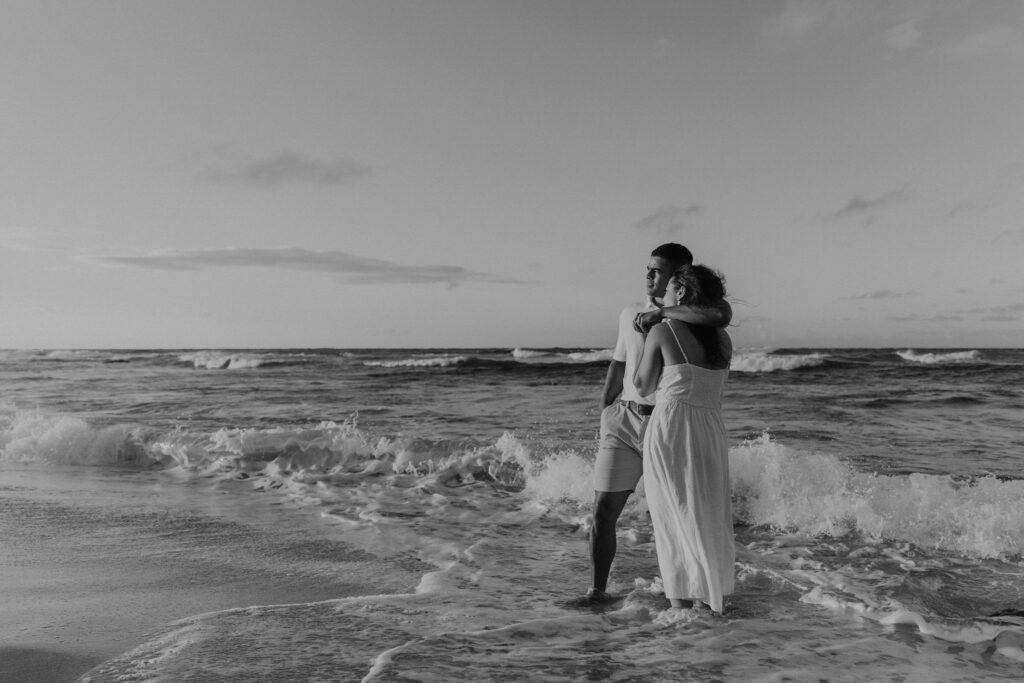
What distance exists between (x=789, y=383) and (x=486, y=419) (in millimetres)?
12917

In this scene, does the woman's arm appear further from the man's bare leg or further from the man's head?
the man's bare leg

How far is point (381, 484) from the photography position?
8.56 m

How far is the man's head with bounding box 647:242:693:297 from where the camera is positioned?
393cm

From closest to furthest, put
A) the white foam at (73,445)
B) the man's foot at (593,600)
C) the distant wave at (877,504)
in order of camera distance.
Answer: the man's foot at (593,600) < the distant wave at (877,504) < the white foam at (73,445)

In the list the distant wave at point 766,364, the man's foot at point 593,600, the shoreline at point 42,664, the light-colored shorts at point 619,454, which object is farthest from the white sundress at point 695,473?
the distant wave at point 766,364

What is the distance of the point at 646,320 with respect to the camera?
148 inches

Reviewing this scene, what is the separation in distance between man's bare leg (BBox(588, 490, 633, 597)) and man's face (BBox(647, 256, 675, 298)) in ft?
3.99

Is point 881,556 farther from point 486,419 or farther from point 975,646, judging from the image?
point 486,419

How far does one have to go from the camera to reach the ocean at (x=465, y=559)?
11.2ft

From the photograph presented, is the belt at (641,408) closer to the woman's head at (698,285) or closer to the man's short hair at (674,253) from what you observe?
the woman's head at (698,285)

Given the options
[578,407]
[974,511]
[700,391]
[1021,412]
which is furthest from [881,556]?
[1021,412]

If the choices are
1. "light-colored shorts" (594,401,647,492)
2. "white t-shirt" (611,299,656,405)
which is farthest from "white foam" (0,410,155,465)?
"white t-shirt" (611,299,656,405)

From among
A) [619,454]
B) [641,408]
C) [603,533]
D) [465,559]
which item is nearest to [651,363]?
[641,408]

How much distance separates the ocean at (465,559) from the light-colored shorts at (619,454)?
2.48ft
